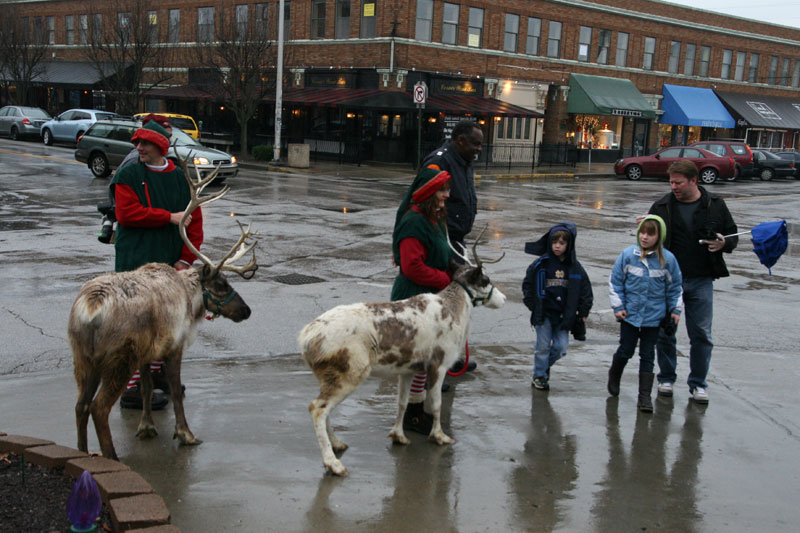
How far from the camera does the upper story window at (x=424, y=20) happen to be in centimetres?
3547

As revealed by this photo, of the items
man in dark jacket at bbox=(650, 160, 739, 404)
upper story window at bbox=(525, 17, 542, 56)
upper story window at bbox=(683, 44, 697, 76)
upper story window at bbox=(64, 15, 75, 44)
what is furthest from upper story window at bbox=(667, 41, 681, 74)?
man in dark jacket at bbox=(650, 160, 739, 404)

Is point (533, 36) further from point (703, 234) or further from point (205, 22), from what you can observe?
point (703, 234)

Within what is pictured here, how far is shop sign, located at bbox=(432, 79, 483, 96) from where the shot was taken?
36.2 meters

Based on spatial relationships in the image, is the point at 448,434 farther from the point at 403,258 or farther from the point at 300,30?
the point at 300,30

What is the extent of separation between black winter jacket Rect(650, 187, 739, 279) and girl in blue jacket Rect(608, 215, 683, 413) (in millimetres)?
305

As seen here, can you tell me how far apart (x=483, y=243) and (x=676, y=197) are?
7588mm

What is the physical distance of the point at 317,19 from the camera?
3778 cm

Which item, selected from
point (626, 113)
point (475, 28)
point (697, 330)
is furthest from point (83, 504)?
point (626, 113)

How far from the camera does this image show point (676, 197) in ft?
22.2

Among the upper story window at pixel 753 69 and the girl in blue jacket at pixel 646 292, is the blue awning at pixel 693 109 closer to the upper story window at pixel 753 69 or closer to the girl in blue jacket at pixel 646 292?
the upper story window at pixel 753 69

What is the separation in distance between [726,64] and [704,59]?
2.28 metres

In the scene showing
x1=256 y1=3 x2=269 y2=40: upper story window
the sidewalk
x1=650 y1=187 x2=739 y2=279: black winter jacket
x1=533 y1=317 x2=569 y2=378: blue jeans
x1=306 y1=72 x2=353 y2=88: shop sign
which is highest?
x1=256 y1=3 x2=269 y2=40: upper story window

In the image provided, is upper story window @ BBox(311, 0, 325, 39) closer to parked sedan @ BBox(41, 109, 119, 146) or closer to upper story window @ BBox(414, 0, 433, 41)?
upper story window @ BBox(414, 0, 433, 41)

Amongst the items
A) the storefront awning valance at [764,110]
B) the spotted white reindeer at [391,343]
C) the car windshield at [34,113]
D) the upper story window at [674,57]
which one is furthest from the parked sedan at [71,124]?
the storefront awning valance at [764,110]
